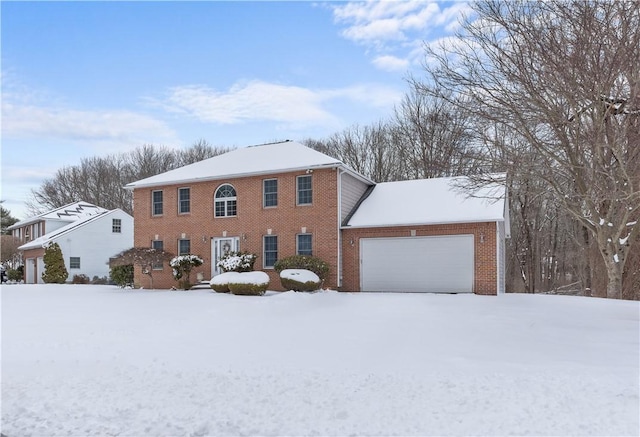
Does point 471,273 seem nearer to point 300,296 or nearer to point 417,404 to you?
point 300,296

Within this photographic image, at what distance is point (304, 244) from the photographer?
63.3ft

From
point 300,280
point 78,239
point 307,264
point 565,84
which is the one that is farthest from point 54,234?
point 565,84

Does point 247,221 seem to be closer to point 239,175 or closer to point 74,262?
point 239,175

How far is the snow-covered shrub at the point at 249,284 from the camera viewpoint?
16453 mm

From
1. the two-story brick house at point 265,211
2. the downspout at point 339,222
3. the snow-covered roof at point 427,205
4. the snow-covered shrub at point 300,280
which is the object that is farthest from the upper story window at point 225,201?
the snow-covered roof at point 427,205

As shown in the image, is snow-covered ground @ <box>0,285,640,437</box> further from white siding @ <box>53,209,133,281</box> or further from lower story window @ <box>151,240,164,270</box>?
white siding @ <box>53,209,133,281</box>

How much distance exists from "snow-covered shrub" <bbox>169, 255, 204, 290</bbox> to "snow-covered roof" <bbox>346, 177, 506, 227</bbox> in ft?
23.1

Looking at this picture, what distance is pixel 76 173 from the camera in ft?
158

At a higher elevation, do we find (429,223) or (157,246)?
(429,223)

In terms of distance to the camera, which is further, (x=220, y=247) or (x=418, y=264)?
(x=220, y=247)

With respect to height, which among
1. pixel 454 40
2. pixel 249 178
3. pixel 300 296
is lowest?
pixel 300 296

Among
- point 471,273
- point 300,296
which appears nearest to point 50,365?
point 300,296

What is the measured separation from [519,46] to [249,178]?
12606mm

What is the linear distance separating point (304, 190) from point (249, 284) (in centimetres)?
505
